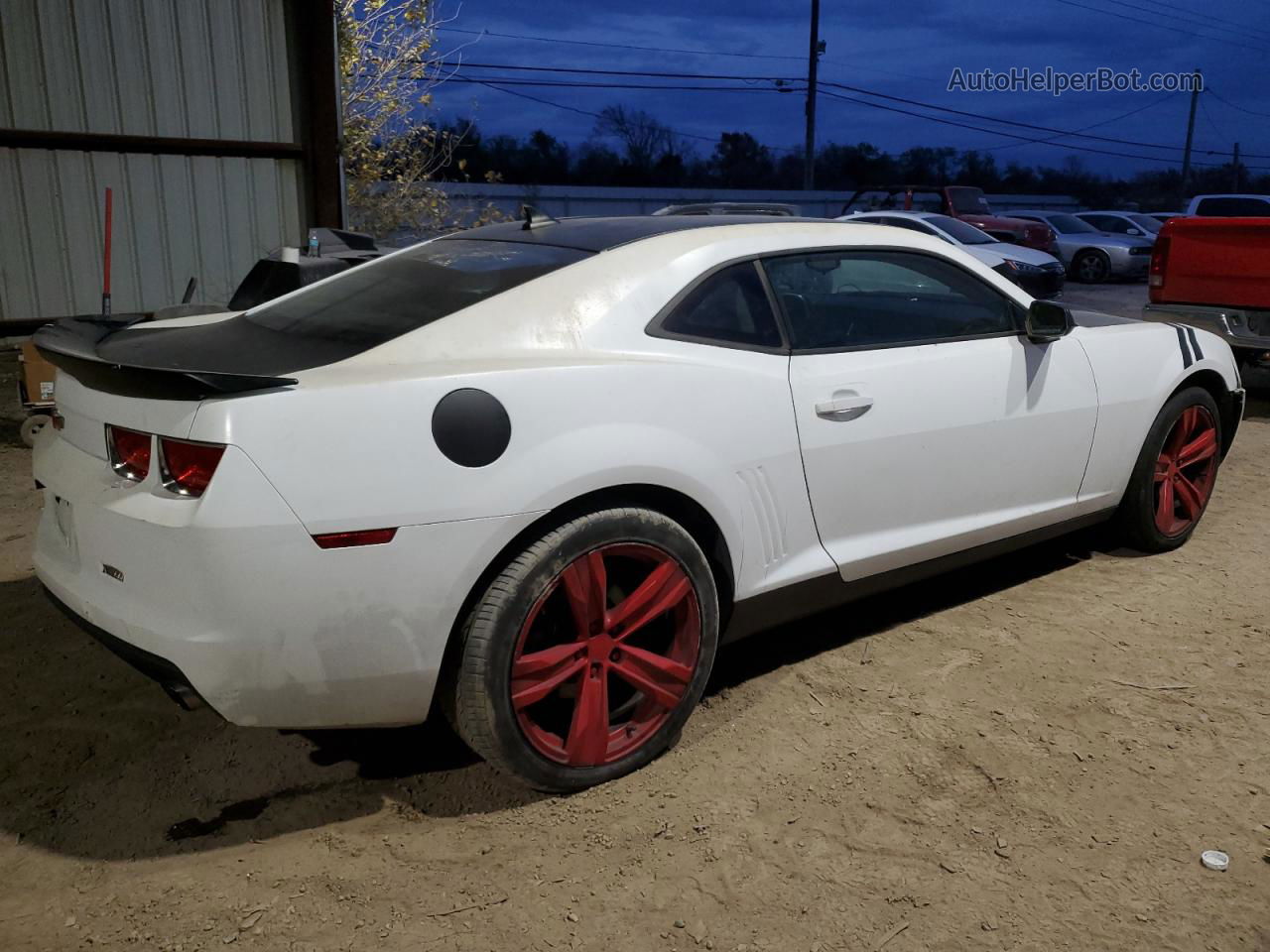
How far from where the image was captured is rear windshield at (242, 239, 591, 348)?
2916mm

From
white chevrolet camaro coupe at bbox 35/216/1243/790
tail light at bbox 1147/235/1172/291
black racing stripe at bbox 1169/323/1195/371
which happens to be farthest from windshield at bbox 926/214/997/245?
white chevrolet camaro coupe at bbox 35/216/1243/790

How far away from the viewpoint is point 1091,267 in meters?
21.5

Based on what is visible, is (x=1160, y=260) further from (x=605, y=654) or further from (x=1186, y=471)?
(x=605, y=654)

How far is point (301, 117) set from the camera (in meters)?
9.95

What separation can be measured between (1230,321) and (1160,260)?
2.44 feet

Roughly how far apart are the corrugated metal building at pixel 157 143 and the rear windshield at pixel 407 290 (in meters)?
6.84

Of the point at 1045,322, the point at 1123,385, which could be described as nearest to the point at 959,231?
the point at 1123,385

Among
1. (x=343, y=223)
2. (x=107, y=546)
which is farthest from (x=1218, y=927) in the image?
(x=343, y=223)

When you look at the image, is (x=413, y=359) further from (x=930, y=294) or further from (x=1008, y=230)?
(x=1008, y=230)

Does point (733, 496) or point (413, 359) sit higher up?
point (413, 359)

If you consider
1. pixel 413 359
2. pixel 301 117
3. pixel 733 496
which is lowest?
pixel 733 496

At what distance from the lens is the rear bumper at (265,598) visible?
235 centimetres

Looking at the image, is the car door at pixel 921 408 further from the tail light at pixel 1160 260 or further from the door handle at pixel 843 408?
the tail light at pixel 1160 260

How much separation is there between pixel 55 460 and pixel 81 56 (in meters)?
7.60
